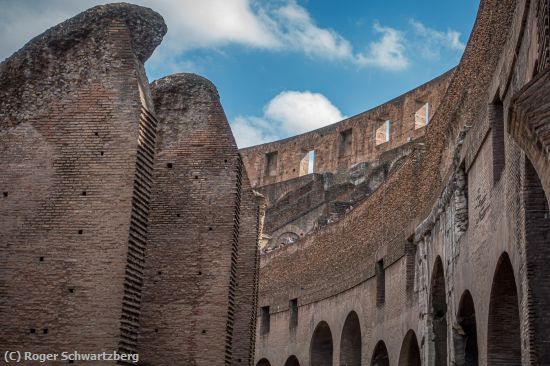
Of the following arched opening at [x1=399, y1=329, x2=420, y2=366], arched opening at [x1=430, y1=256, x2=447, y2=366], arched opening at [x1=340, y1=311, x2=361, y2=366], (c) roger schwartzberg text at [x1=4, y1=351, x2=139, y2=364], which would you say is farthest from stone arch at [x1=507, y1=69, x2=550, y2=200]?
arched opening at [x1=340, y1=311, x2=361, y2=366]

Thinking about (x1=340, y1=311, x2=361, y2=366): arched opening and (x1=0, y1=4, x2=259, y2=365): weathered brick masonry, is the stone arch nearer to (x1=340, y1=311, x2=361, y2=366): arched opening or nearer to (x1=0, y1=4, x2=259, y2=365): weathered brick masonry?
(x1=0, y1=4, x2=259, y2=365): weathered brick masonry

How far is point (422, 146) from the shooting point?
61.5 ft

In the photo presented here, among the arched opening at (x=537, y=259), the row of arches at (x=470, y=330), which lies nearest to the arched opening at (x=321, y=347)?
the row of arches at (x=470, y=330)

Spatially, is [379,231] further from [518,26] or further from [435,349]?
[518,26]

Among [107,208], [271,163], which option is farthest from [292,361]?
[271,163]

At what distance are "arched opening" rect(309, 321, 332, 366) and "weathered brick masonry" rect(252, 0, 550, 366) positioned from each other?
29mm

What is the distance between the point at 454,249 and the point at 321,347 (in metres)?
11.1

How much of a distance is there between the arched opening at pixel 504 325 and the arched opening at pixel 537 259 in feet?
6.46

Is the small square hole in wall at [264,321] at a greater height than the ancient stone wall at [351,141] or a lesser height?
lesser

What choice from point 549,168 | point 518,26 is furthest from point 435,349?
point 549,168

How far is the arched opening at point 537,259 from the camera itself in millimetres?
9367

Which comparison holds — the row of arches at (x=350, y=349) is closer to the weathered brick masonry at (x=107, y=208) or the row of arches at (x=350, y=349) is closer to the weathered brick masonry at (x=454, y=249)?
the weathered brick masonry at (x=454, y=249)

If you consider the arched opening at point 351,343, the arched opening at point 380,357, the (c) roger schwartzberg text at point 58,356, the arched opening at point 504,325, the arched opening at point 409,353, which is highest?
the arched opening at point 351,343

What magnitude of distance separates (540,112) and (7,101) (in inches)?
330
